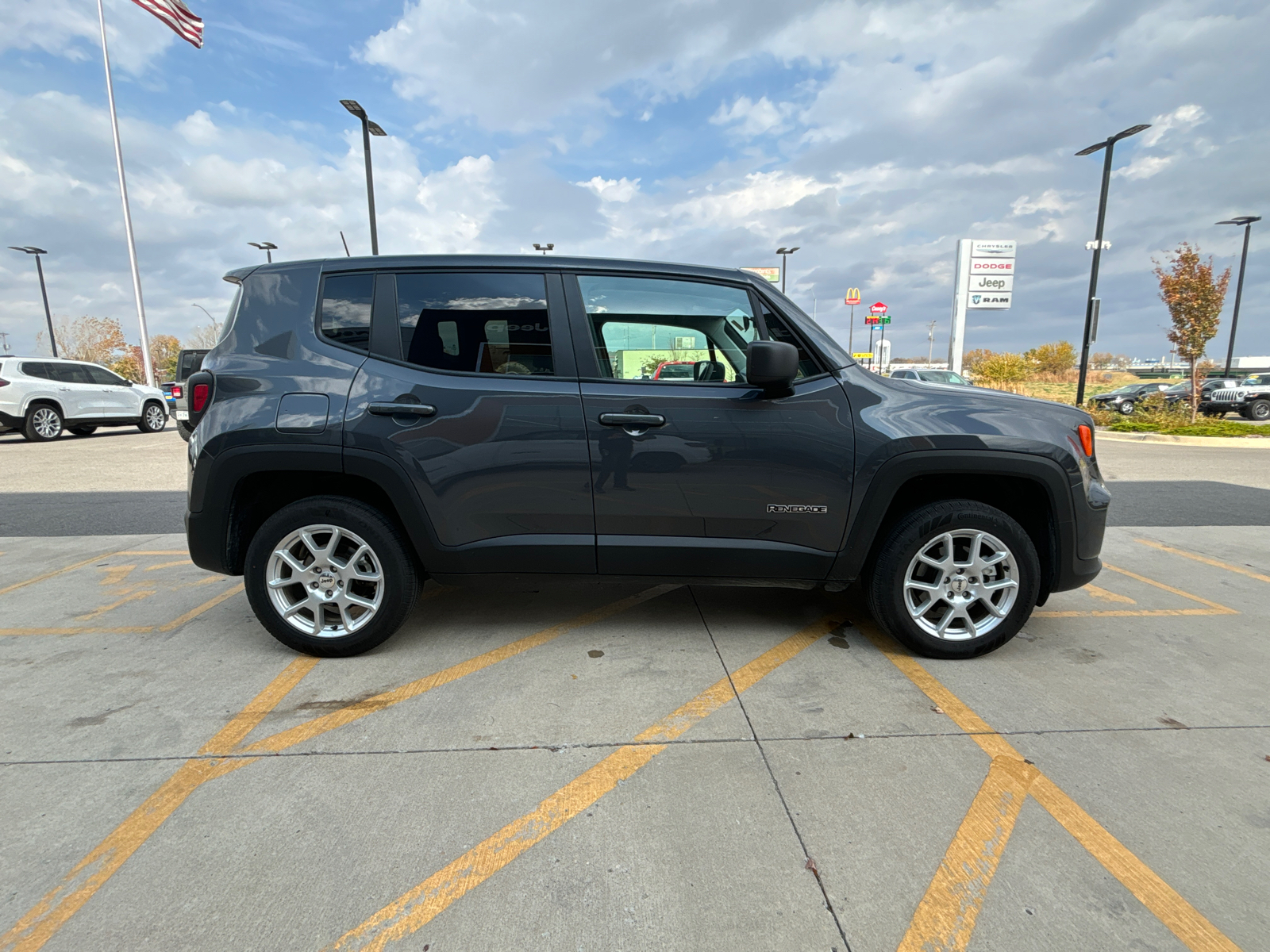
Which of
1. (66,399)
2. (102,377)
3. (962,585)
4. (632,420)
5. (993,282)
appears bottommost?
(962,585)

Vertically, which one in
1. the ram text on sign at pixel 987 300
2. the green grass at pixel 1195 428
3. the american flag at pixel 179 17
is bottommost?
the green grass at pixel 1195 428

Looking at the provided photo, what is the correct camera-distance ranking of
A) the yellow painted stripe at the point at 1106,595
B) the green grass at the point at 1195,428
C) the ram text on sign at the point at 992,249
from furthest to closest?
the ram text on sign at the point at 992,249
the green grass at the point at 1195,428
the yellow painted stripe at the point at 1106,595

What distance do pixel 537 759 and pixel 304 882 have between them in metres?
0.81

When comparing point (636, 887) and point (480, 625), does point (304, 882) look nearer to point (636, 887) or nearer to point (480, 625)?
point (636, 887)

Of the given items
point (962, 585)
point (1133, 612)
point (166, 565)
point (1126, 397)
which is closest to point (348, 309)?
point (166, 565)

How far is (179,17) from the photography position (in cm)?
1878

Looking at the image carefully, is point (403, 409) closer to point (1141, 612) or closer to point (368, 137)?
point (1141, 612)

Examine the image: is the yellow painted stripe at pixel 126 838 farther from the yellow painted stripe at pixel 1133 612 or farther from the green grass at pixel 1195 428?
the green grass at pixel 1195 428

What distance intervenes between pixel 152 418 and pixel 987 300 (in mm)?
39400

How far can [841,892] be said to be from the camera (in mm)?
1826

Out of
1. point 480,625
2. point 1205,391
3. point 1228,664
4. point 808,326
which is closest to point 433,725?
point 480,625

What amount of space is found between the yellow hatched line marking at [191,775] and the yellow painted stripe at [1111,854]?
2007mm

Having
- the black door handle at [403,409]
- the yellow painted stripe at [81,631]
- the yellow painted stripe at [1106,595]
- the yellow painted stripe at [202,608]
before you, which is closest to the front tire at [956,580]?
the yellow painted stripe at [1106,595]

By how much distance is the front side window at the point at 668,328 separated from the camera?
3199 millimetres
